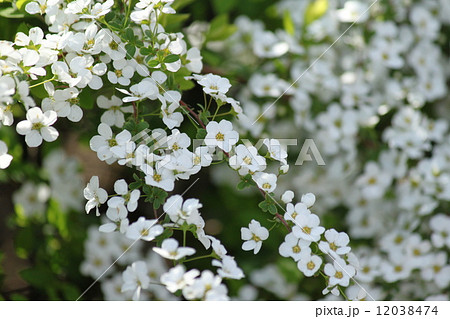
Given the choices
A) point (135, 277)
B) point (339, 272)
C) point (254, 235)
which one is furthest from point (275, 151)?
point (135, 277)

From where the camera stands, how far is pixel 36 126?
3.80 feet

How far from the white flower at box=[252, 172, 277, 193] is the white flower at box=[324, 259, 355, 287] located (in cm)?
21

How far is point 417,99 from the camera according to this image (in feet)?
6.49

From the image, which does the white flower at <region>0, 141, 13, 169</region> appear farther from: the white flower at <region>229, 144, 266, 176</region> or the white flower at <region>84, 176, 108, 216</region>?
the white flower at <region>229, 144, 266, 176</region>

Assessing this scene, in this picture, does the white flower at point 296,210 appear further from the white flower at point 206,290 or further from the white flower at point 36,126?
the white flower at point 36,126

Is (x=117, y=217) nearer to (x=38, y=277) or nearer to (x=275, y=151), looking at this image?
(x=275, y=151)

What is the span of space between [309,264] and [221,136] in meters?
0.34

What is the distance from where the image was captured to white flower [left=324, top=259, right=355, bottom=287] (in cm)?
114

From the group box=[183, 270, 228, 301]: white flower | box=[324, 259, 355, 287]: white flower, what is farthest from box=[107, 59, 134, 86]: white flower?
box=[324, 259, 355, 287]: white flower
